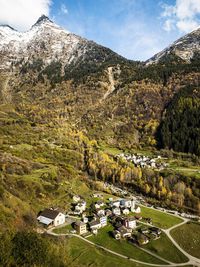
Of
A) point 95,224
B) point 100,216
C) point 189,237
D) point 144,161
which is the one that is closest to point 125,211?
point 100,216

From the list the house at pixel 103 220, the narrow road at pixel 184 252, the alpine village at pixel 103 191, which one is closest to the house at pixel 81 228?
the alpine village at pixel 103 191

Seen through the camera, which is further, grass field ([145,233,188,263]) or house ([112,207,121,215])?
house ([112,207,121,215])

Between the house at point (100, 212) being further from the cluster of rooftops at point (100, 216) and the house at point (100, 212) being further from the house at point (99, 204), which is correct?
the house at point (99, 204)

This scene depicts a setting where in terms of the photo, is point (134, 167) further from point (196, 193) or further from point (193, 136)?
point (193, 136)

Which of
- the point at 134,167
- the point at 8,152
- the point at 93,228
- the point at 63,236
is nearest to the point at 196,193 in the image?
the point at 134,167

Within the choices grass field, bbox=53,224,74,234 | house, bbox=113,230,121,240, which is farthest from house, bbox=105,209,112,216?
grass field, bbox=53,224,74,234

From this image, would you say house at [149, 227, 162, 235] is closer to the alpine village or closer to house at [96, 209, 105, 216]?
the alpine village

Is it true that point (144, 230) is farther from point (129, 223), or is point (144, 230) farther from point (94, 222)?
point (94, 222)
